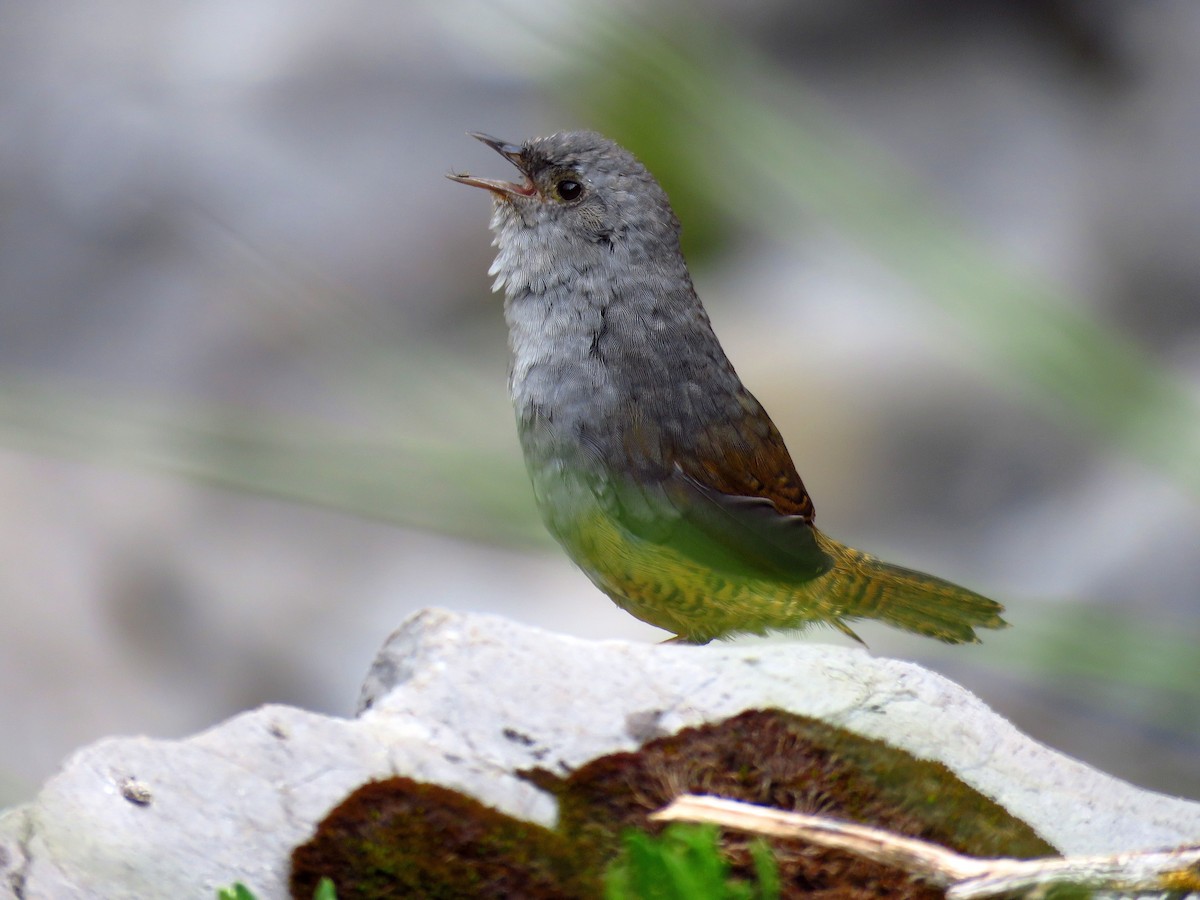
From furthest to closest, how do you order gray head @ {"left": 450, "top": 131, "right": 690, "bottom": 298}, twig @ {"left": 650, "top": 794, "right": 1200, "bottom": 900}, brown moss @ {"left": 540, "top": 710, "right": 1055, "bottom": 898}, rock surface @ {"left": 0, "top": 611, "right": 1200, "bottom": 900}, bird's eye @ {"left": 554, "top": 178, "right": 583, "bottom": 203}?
bird's eye @ {"left": 554, "top": 178, "right": 583, "bottom": 203}
gray head @ {"left": 450, "top": 131, "right": 690, "bottom": 298}
brown moss @ {"left": 540, "top": 710, "right": 1055, "bottom": 898}
rock surface @ {"left": 0, "top": 611, "right": 1200, "bottom": 900}
twig @ {"left": 650, "top": 794, "right": 1200, "bottom": 900}

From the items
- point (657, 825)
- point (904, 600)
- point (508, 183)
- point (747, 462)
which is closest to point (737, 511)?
point (747, 462)

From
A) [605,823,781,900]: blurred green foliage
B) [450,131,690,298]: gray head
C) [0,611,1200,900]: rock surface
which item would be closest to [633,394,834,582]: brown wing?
[0,611,1200,900]: rock surface

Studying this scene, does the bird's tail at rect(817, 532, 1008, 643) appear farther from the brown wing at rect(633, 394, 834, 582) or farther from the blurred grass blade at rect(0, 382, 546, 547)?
the blurred grass blade at rect(0, 382, 546, 547)

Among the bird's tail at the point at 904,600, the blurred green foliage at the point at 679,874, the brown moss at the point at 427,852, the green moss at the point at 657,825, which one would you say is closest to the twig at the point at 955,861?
the blurred green foliage at the point at 679,874

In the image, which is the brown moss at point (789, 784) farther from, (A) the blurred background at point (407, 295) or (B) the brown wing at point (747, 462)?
(A) the blurred background at point (407, 295)

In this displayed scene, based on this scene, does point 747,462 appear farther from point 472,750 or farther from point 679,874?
point 679,874

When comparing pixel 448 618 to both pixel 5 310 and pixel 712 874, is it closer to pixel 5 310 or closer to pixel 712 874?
pixel 712 874

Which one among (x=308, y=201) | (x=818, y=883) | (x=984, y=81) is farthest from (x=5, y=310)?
(x=818, y=883)
